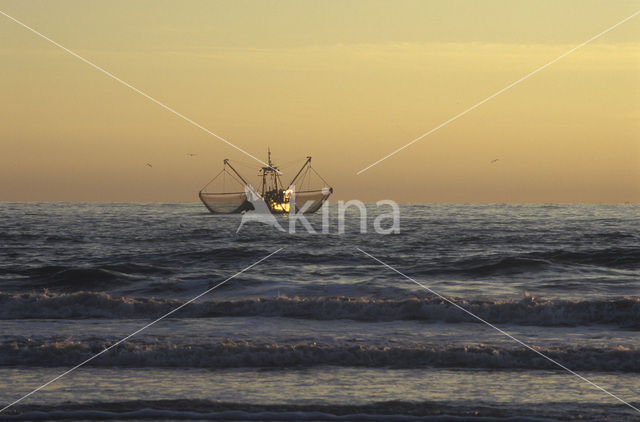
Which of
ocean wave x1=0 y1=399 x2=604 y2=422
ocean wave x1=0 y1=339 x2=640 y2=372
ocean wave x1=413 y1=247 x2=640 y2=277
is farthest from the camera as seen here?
ocean wave x1=413 y1=247 x2=640 y2=277

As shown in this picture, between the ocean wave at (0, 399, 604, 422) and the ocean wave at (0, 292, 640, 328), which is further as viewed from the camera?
the ocean wave at (0, 292, 640, 328)

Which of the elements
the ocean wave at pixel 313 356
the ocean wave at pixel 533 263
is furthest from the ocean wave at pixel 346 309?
the ocean wave at pixel 533 263

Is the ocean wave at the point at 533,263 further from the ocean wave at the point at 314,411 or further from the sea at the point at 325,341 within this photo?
the ocean wave at the point at 314,411

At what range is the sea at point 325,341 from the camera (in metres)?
11.8

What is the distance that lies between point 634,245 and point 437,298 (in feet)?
95.1

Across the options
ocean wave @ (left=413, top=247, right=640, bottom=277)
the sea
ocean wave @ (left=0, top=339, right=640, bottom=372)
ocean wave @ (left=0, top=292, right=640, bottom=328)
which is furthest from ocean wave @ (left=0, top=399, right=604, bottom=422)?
ocean wave @ (left=413, top=247, right=640, bottom=277)

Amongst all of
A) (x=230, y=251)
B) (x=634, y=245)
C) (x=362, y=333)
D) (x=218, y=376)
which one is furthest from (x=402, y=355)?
(x=634, y=245)

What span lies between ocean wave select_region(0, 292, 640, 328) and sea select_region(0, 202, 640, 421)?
68mm

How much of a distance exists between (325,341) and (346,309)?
16.2 feet

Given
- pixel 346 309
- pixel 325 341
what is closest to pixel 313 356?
pixel 325 341

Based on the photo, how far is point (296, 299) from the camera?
2292cm

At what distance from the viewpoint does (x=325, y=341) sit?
1702 cm

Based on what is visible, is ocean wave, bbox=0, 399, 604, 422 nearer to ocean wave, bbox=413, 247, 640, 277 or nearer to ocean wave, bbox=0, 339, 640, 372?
ocean wave, bbox=0, 339, 640, 372

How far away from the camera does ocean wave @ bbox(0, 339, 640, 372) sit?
1485 centimetres
